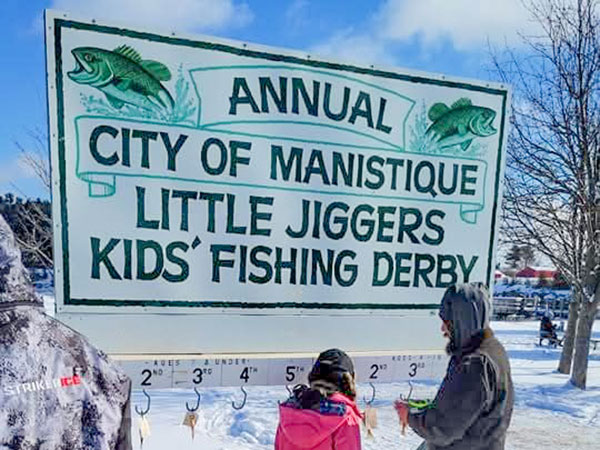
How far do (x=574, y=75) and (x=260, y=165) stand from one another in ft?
25.2

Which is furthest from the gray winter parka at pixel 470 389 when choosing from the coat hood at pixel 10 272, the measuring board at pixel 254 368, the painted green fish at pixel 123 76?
the coat hood at pixel 10 272

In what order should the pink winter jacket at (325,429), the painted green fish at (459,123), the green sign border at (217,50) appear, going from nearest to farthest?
the green sign border at (217,50) < the pink winter jacket at (325,429) < the painted green fish at (459,123)

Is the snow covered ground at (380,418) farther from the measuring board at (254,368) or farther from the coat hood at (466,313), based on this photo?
the coat hood at (466,313)

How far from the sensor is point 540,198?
8.86 m

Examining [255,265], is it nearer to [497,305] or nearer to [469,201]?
[469,201]

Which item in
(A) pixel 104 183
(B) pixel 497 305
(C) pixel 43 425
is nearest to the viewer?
(C) pixel 43 425

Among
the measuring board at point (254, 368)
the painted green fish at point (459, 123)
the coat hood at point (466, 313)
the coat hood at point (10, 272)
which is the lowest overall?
the measuring board at point (254, 368)

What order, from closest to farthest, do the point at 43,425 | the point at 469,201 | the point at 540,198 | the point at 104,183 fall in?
the point at 43,425
the point at 104,183
the point at 469,201
the point at 540,198

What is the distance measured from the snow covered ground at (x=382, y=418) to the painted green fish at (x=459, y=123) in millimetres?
3383

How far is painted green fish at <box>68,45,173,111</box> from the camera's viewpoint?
2104mm

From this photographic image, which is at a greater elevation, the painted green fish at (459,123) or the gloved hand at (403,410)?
the painted green fish at (459,123)

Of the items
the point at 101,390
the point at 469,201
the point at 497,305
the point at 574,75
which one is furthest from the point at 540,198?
the point at 497,305

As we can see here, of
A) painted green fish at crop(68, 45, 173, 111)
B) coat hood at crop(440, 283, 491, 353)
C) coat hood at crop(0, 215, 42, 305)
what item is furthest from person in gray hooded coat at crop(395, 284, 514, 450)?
coat hood at crop(0, 215, 42, 305)

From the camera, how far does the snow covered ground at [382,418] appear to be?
4.87 meters
